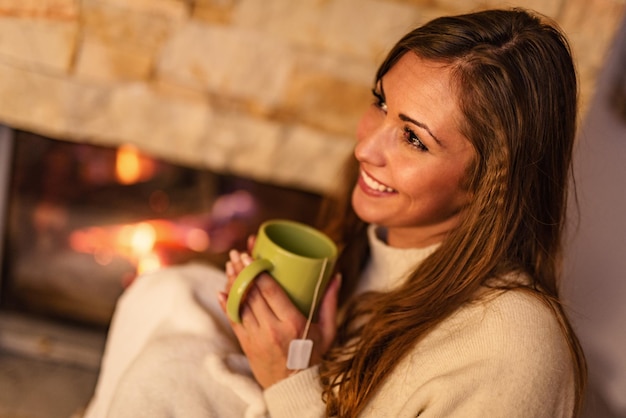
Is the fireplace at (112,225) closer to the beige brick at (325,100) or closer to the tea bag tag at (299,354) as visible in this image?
the beige brick at (325,100)

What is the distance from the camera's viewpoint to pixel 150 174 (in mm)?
1596

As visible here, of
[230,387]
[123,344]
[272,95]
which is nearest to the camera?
[230,387]

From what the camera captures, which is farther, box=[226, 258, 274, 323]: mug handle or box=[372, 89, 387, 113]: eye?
box=[372, 89, 387, 113]: eye

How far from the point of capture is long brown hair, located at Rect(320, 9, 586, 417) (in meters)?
0.89

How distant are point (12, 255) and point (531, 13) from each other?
132 centimetres

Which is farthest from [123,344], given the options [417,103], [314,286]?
[417,103]

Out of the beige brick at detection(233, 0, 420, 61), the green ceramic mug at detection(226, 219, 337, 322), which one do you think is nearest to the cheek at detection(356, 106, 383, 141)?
the green ceramic mug at detection(226, 219, 337, 322)

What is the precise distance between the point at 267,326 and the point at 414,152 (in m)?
0.34

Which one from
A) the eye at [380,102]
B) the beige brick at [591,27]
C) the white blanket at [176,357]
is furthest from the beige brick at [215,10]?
the beige brick at [591,27]

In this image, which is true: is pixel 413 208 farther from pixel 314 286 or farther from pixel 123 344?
pixel 123 344

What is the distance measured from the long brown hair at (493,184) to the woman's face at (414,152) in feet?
0.07

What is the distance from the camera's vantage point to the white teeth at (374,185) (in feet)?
3.32

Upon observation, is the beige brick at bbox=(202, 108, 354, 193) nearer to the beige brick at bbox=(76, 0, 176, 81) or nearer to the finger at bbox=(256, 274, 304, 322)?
the beige brick at bbox=(76, 0, 176, 81)

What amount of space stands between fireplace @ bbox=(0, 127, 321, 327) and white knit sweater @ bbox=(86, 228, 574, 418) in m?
0.42
